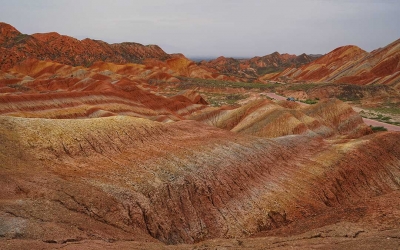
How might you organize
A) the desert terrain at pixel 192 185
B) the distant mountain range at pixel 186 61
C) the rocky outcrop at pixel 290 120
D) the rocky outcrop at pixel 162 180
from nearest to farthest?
1. the desert terrain at pixel 192 185
2. the rocky outcrop at pixel 162 180
3. the rocky outcrop at pixel 290 120
4. the distant mountain range at pixel 186 61

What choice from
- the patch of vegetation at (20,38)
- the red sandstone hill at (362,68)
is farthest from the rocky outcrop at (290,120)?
the patch of vegetation at (20,38)

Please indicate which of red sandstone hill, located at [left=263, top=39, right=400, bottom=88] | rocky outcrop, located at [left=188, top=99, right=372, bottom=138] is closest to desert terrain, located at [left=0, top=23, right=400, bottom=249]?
rocky outcrop, located at [left=188, top=99, right=372, bottom=138]

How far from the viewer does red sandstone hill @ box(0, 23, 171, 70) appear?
154875 millimetres

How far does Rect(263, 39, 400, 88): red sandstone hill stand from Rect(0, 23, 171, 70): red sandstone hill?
109767 mm

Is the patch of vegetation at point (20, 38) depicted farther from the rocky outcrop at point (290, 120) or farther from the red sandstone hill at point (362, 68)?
the red sandstone hill at point (362, 68)

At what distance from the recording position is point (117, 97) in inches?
2859

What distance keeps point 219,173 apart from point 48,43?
179457 mm

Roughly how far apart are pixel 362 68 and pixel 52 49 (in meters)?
150

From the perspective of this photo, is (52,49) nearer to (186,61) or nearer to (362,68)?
(186,61)

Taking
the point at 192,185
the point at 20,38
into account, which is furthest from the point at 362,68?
the point at 20,38

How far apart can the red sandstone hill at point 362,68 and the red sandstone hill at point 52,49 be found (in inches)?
4322

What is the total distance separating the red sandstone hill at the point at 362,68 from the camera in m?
122

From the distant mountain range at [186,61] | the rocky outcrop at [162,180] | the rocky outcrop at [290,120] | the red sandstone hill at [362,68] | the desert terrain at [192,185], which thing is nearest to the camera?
the desert terrain at [192,185]

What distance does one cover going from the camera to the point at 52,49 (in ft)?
578
